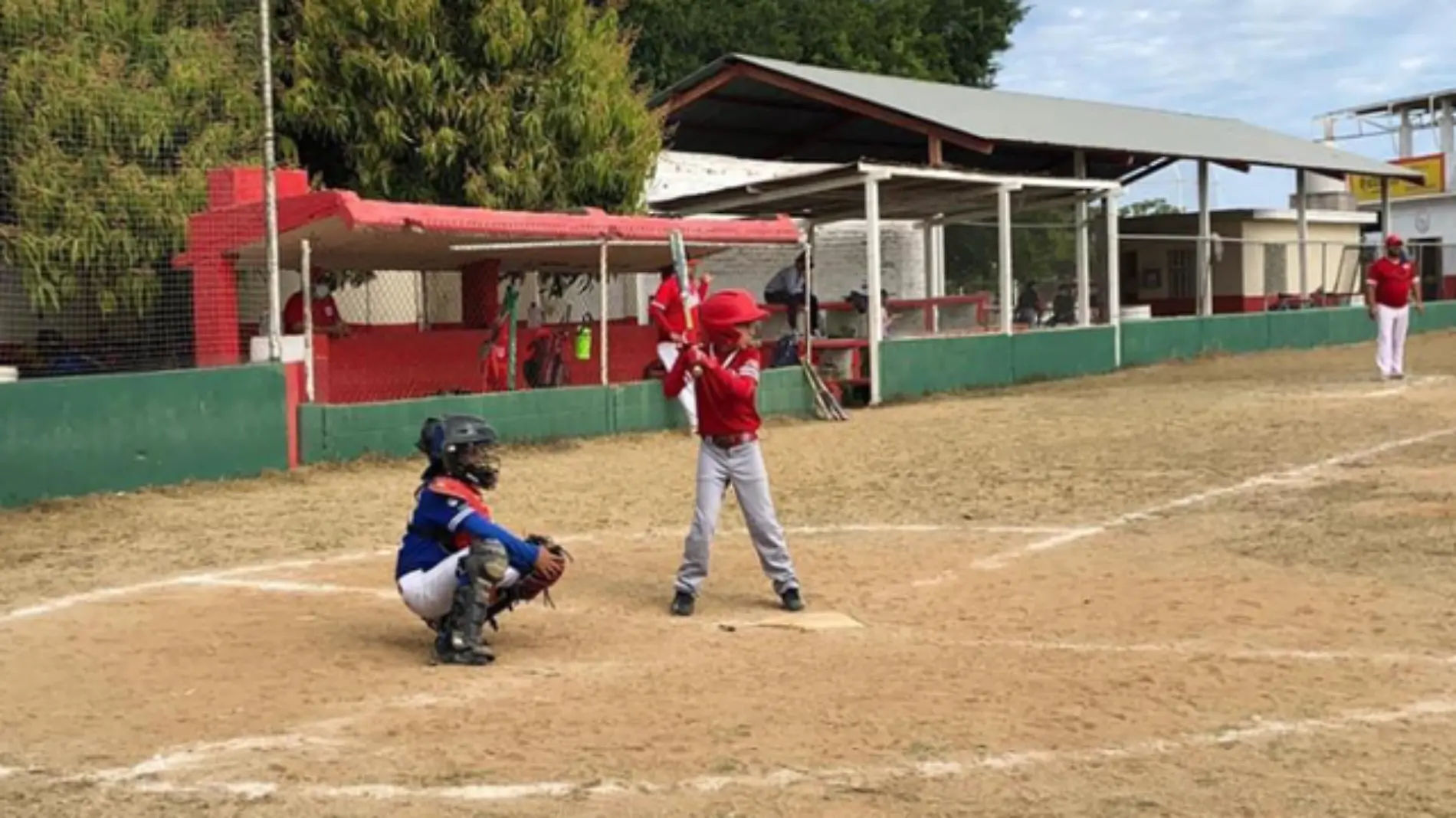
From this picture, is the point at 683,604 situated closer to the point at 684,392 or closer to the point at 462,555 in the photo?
the point at 462,555

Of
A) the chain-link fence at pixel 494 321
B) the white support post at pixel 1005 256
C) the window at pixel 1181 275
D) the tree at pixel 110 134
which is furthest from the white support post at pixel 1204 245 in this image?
the tree at pixel 110 134

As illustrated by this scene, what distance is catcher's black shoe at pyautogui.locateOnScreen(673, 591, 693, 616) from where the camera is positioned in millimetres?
7277

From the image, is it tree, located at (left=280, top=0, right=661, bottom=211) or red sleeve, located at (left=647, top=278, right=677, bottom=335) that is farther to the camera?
tree, located at (left=280, top=0, right=661, bottom=211)

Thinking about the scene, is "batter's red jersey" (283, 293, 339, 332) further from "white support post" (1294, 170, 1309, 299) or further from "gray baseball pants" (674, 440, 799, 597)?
"white support post" (1294, 170, 1309, 299)

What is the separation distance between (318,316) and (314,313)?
7 cm

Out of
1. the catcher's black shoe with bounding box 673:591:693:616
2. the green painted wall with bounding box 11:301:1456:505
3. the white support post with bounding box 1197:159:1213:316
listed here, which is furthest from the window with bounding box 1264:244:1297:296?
the catcher's black shoe with bounding box 673:591:693:616

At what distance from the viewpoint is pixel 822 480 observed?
1219 centimetres

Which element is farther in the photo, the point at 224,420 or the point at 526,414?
the point at 526,414

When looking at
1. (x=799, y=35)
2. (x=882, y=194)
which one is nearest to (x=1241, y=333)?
(x=882, y=194)

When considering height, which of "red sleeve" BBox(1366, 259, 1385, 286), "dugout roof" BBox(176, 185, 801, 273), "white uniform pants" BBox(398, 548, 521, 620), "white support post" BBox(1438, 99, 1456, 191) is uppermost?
"white support post" BBox(1438, 99, 1456, 191)

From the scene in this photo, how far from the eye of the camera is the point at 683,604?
7309 mm

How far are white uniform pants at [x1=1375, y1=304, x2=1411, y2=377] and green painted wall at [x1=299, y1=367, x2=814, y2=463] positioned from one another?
716cm

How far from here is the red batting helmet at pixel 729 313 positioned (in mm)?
7281

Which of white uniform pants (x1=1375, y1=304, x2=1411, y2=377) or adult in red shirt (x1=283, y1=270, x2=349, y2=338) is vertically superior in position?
adult in red shirt (x1=283, y1=270, x2=349, y2=338)
